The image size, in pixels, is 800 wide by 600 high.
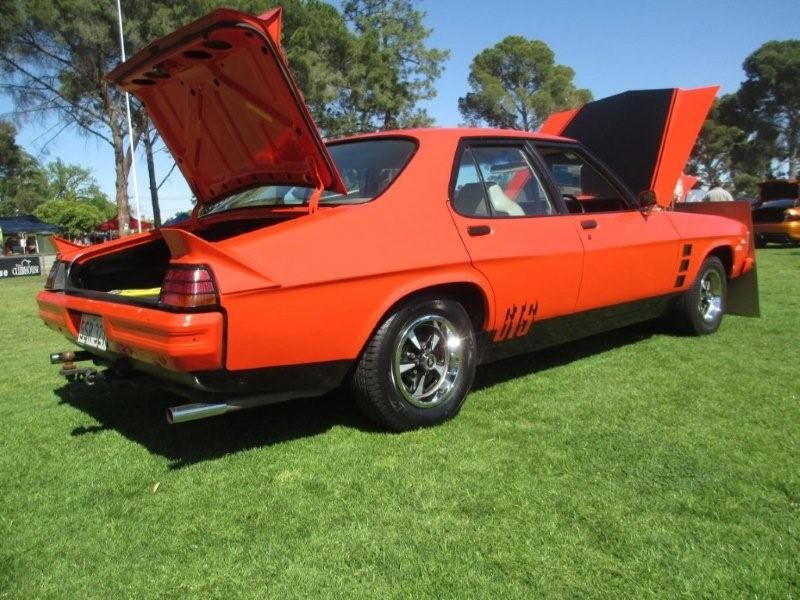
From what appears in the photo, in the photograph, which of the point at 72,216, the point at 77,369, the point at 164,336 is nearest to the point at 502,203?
the point at 164,336

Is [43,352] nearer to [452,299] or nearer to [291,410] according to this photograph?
[291,410]

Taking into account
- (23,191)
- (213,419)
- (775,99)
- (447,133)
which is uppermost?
(775,99)

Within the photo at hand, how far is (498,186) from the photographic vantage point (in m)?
3.64

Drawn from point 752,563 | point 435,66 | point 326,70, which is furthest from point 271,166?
point 435,66

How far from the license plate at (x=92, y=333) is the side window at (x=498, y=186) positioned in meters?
1.83

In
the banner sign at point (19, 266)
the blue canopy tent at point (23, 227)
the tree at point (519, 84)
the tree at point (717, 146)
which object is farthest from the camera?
the tree at point (717, 146)

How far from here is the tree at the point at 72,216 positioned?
176 feet

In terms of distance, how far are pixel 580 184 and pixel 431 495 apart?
9.09ft

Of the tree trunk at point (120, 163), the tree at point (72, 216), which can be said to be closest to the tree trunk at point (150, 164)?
the tree trunk at point (120, 163)

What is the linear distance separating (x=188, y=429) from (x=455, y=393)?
55.6 inches

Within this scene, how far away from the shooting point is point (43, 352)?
584 centimetres

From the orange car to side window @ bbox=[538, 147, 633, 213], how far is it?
0.05 ft

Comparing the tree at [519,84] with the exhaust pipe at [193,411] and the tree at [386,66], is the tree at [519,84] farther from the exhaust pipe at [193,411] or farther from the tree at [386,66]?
the exhaust pipe at [193,411]

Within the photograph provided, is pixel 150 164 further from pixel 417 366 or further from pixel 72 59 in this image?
pixel 417 366
